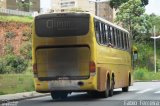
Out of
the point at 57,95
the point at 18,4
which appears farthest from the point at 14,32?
the point at 57,95

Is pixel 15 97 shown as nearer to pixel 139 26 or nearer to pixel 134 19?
pixel 139 26

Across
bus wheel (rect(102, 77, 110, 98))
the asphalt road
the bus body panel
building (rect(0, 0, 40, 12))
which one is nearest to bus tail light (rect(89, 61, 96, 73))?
the bus body panel

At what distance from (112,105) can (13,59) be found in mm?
31271

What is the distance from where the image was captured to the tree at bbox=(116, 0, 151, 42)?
79500mm

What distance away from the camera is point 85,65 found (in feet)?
78.6

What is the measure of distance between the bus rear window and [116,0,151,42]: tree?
179 ft

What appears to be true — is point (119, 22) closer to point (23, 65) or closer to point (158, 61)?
point (158, 61)

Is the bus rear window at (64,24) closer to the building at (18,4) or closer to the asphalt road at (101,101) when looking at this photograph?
the asphalt road at (101,101)

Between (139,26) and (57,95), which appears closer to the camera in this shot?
(57,95)

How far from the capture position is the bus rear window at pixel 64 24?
24250 millimetres

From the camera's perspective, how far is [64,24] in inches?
959

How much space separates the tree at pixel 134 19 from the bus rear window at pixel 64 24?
54.5 metres

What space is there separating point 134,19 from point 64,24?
56021 mm

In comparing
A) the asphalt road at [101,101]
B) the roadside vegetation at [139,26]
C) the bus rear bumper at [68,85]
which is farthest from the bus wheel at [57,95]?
the roadside vegetation at [139,26]
